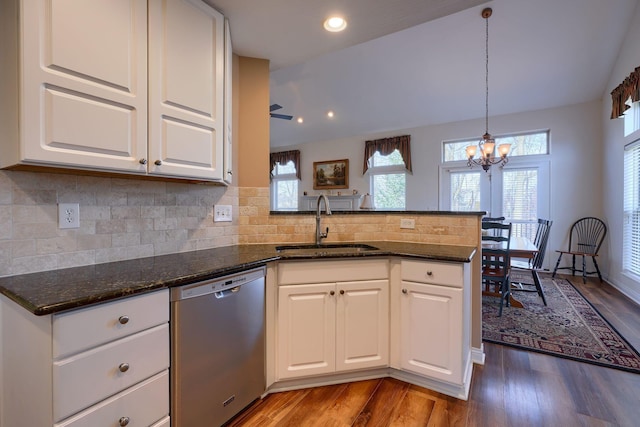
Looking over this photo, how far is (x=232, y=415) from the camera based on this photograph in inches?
59.2

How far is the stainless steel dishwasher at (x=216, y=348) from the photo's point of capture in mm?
1251

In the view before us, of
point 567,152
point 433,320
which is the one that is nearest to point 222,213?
point 433,320

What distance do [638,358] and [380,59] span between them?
177 inches

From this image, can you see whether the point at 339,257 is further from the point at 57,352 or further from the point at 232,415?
the point at 57,352

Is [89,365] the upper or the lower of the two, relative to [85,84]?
lower

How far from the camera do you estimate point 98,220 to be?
148cm

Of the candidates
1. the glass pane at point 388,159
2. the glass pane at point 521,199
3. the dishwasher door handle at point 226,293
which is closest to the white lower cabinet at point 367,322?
the dishwasher door handle at point 226,293

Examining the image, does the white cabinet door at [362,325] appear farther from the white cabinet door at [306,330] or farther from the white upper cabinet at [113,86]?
the white upper cabinet at [113,86]

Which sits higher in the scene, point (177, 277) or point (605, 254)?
point (177, 277)

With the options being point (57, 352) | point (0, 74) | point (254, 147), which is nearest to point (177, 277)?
point (57, 352)

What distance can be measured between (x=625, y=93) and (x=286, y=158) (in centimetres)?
635

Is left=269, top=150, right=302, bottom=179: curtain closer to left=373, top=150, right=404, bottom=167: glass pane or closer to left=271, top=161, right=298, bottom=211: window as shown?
left=271, top=161, right=298, bottom=211: window

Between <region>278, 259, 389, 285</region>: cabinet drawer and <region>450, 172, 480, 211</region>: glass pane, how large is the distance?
4680mm

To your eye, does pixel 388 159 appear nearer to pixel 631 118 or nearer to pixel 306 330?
pixel 631 118
